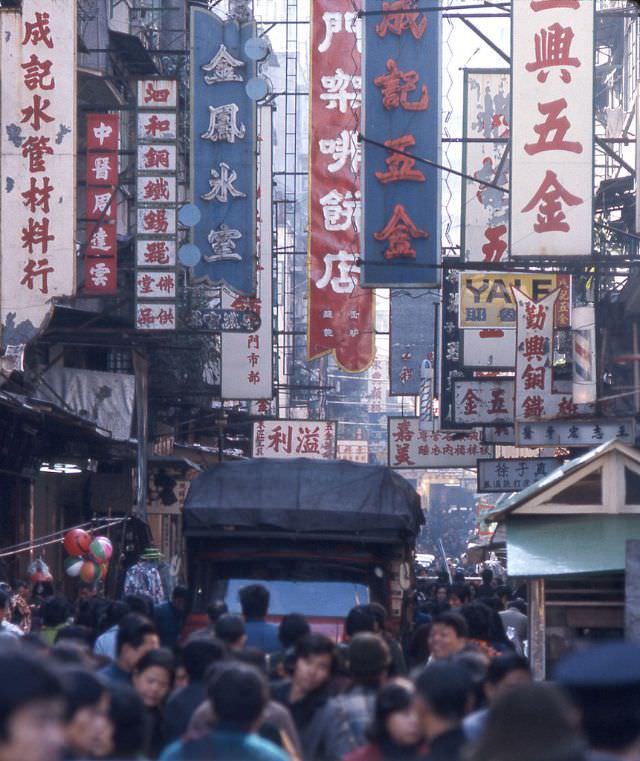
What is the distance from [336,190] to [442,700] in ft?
58.8

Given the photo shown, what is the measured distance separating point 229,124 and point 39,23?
3.62 metres

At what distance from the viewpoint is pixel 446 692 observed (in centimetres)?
547

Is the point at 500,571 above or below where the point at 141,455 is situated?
below

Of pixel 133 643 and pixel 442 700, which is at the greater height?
pixel 442 700

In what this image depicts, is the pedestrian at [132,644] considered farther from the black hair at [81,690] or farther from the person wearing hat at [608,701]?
the person wearing hat at [608,701]

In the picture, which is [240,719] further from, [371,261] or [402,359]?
[402,359]

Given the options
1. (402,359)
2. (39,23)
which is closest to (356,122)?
(39,23)

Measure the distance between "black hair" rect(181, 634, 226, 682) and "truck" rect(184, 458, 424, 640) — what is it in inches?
236

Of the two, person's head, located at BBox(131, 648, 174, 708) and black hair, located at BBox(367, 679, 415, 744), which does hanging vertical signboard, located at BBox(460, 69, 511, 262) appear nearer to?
person's head, located at BBox(131, 648, 174, 708)

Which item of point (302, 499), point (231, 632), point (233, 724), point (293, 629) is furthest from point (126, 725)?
point (302, 499)

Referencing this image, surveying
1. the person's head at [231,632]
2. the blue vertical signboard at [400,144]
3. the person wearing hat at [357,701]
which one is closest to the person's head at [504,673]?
the person wearing hat at [357,701]

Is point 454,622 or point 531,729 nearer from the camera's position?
point 531,729

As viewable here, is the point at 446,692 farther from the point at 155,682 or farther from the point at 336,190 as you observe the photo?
the point at 336,190

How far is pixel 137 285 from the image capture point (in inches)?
846
